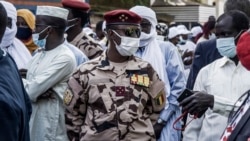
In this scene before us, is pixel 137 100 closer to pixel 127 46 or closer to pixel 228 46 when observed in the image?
pixel 127 46

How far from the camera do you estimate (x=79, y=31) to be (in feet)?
23.1

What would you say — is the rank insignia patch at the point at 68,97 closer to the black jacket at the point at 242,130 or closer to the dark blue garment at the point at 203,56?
the dark blue garment at the point at 203,56

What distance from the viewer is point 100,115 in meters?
4.95

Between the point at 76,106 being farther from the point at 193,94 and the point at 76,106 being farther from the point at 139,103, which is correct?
the point at 193,94

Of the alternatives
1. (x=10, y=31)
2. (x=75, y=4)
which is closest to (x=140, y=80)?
(x=10, y=31)

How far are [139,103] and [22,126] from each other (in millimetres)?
1312

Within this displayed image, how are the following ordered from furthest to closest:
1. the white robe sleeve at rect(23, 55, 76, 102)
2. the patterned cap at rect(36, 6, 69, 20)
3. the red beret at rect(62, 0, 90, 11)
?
the red beret at rect(62, 0, 90, 11) → the patterned cap at rect(36, 6, 69, 20) → the white robe sleeve at rect(23, 55, 76, 102)

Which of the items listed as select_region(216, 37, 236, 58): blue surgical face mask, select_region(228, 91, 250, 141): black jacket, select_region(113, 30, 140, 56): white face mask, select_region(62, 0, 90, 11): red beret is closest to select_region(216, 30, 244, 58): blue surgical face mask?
select_region(216, 37, 236, 58): blue surgical face mask

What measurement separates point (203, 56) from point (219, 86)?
1.27 metres

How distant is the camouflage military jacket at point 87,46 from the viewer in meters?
6.93

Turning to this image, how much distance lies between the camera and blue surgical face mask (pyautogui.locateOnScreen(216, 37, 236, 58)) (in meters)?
5.20

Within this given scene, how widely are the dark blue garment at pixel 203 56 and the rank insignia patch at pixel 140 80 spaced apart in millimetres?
1185

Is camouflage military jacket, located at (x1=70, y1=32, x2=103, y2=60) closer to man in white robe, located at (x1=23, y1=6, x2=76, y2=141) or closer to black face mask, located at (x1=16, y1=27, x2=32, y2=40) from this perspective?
black face mask, located at (x1=16, y1=27, x2=32, y2=40)

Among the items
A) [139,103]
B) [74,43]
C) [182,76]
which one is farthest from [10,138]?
[74,43]
